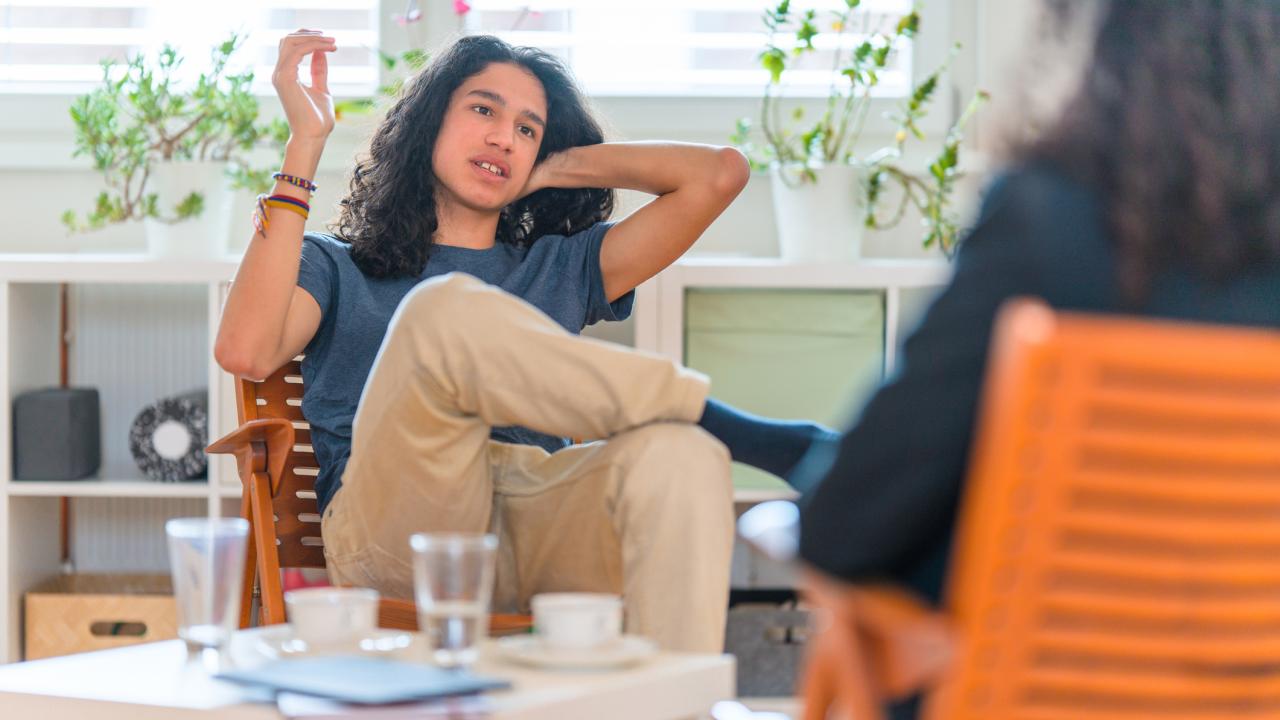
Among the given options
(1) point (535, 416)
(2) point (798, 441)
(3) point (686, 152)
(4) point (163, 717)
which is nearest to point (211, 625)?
(4) point (163, 717)

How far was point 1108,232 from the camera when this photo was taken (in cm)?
94

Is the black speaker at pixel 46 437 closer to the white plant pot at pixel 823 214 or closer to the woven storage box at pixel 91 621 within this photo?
the woven storage box at pixel 91 621

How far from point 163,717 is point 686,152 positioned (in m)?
1.43

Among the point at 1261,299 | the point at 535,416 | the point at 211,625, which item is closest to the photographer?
the point at 1261,299

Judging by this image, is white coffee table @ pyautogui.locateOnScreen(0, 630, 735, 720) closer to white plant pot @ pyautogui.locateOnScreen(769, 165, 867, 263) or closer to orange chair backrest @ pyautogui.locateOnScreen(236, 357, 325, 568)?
orange chair backrest @ pyautogui.locateOnScreen(236, 357, 325, 568)

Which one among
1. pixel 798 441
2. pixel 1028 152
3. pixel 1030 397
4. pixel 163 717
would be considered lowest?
pixel 163 717

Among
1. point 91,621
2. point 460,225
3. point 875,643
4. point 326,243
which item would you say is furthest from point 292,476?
point 875,643

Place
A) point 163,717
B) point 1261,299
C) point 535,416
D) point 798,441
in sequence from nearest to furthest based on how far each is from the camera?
point 1261,299
point 163,717
point 535,416
point 798,441

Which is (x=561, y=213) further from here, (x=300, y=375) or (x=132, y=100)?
(x=132, y=100)

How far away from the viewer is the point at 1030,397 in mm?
843

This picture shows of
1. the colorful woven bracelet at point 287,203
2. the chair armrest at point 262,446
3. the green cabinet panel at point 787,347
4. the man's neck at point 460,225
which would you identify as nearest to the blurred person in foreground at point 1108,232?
the chair armrest at point 262,446

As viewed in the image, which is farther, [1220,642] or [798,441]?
[798,441]

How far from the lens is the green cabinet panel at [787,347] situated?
2779 millimetres

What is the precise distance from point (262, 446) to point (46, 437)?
992mm
